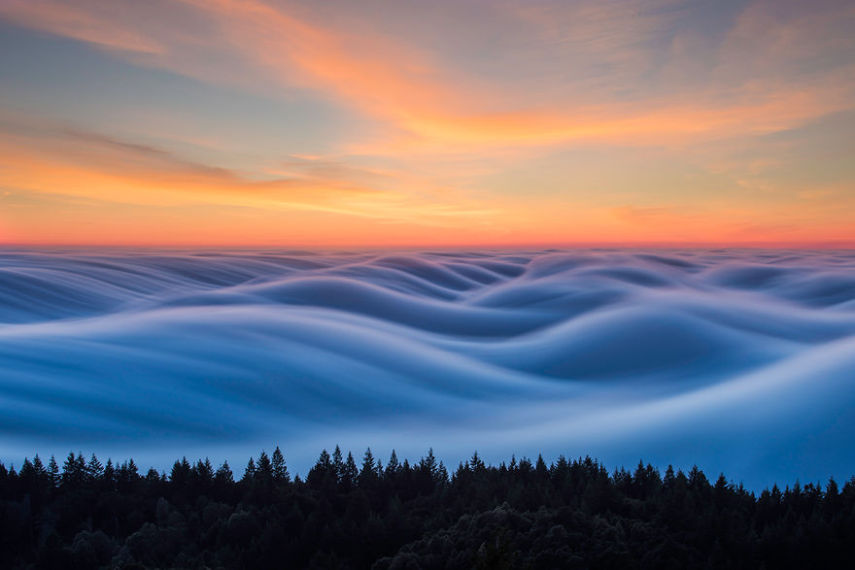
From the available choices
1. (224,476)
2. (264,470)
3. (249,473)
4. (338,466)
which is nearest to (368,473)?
(338,466)

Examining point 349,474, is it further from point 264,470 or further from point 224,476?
point 224,476

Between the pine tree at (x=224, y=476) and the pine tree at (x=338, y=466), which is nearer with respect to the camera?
Answer: the pine tree at (x=224, y=476)

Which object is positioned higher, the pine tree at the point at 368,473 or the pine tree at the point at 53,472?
the pine tree at the point at 368,473

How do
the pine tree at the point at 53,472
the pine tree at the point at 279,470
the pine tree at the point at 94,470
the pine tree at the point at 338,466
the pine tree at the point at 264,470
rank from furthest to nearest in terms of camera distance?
the pine tree at the point at 338,466 < the pine tree at the point at 279,470 < the pine tree at the point at 264,470 < the pine tree at the point at 94,470 < the pine tree at the point at 53,472

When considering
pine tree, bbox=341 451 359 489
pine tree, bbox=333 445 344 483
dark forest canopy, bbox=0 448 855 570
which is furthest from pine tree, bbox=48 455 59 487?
pine tree, bbox=341 451 359 489

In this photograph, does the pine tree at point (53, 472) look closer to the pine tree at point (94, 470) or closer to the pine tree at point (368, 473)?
the pine tree at point (94, 470)

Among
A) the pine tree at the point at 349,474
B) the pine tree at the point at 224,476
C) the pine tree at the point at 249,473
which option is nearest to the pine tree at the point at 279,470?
the pine tree at the point at 249,473

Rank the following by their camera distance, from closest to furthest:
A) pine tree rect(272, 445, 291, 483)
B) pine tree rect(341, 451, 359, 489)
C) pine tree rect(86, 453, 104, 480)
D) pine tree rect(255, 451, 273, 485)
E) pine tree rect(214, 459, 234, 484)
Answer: pine tree rect(214, 459, 234, 484) < pine tree rect(86, 453, 104, 480) < pine tree rect(255, 451, 273, 485) < pine tree rect(272, 445, 291, 483) < pine tree rect(341, 451, 359, 489)

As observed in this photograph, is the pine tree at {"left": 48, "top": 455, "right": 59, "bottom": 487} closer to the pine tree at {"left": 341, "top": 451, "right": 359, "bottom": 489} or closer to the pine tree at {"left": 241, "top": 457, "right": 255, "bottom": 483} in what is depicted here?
the pine tree at {"left": 241, "top": 457, "right": 255, "bottom": 483}

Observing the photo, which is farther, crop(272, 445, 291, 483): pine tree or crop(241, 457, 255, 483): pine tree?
crop(272, 445, 291, 483): pine tree
